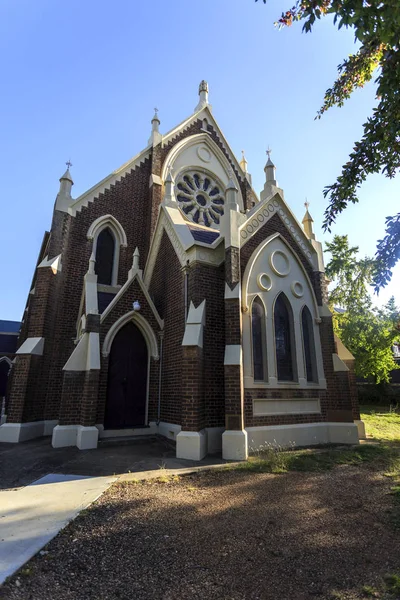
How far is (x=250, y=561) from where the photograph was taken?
3340 millimetres

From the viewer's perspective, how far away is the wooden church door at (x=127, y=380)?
9.99 metres

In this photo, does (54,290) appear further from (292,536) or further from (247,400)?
(292,536)

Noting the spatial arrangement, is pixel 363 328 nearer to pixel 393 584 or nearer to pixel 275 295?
pixel 275 295

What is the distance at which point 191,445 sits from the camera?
7797 mm

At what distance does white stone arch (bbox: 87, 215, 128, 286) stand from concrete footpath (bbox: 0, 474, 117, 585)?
8777 millimetres

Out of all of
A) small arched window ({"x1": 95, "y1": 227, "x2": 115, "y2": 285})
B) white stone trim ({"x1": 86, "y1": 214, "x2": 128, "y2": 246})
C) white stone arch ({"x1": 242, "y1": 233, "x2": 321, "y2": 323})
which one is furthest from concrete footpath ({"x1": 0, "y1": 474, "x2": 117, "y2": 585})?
white stone trim ({"x1": 86, "y1": 214, "x2": 128, "y2": 246})

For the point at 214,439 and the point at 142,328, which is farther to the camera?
the point at 142,328

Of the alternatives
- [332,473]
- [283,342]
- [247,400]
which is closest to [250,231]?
[283,342]

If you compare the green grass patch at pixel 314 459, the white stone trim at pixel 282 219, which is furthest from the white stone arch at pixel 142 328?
the green grass patch at pixel 314 459

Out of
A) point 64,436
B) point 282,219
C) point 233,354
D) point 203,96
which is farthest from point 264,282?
point 203,96

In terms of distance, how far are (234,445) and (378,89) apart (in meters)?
7.33

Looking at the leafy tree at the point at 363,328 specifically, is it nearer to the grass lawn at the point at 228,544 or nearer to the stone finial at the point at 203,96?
the stone finial at the point at 203,96

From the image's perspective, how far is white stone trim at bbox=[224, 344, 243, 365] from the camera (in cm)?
827

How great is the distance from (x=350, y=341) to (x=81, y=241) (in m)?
20.1
